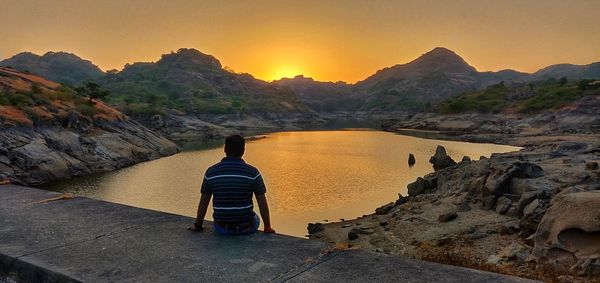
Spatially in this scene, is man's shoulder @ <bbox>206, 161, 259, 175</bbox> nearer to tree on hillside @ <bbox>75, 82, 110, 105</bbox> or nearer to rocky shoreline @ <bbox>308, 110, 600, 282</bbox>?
rocky shoreline @ <bbox>308, 110, 600, 282</bbox>

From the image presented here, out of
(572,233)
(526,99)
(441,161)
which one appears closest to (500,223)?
(572,233)

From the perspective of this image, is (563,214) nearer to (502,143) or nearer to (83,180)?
(83,180)

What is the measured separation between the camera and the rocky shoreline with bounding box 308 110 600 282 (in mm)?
10969

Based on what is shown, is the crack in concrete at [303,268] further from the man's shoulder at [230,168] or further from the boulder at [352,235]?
the boulder at [352,235]

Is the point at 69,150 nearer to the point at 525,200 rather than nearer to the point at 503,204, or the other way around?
the point at 503,204

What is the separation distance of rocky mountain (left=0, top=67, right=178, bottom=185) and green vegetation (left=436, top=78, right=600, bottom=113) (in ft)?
296

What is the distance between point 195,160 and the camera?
199 ft

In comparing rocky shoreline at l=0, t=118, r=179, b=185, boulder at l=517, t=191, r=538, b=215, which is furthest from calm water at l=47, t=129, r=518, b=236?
boulder at l=517, t=191, r=538, b=215

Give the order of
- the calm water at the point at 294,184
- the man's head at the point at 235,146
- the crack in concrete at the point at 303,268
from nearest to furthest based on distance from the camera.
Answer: the crack in concrete at the point at 303,268, the man's head at the point at 235,146, the calm water at the point at 294,184

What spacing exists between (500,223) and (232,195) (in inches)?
593

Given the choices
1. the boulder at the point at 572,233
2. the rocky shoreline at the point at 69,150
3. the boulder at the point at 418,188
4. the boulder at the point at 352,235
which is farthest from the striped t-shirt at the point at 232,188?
the rocky shoreline at the point at 69,150

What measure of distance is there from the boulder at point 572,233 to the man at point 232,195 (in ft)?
27.3

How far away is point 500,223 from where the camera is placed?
18328mm

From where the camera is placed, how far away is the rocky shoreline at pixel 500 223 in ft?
36.0
